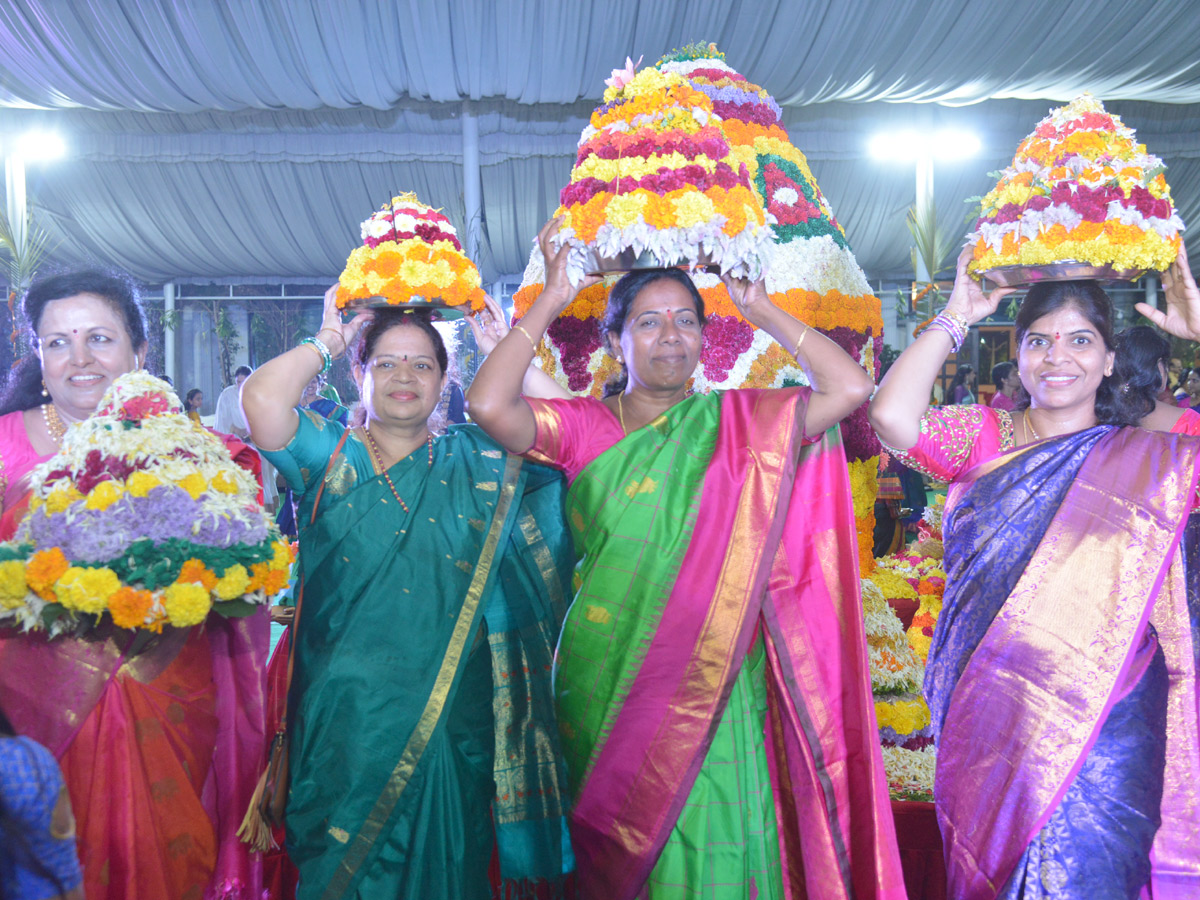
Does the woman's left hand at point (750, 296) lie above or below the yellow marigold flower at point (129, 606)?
above

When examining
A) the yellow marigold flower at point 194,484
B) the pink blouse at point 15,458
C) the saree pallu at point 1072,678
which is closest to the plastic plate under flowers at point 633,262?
the saree pallu at point 1072,678

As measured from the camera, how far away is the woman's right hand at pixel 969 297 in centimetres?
252

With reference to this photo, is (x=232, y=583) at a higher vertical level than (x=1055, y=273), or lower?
lower

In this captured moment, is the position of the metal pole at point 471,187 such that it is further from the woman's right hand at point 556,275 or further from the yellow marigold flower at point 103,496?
the yellow marigold flower at point 103,496

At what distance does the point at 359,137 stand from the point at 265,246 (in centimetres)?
325

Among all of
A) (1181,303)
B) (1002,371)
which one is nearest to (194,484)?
(1181,303)

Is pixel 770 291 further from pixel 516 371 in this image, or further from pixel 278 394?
pixel 278 394

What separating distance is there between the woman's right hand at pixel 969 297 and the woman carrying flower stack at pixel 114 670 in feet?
6.66

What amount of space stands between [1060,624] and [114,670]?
2299mm

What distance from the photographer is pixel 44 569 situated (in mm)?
1824

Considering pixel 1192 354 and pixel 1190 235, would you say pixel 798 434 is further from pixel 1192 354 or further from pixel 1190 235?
pixel 1192 354

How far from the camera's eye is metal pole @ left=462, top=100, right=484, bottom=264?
9.87 m

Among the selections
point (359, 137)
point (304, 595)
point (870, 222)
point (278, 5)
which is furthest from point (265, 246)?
point (304, 595)

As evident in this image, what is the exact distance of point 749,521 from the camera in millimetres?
2279
